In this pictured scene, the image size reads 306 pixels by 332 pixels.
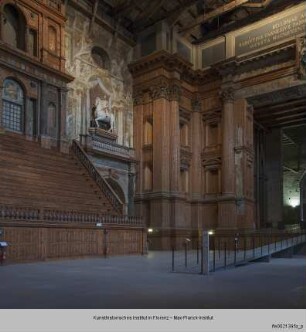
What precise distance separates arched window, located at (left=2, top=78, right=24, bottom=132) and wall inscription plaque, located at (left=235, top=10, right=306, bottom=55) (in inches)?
552

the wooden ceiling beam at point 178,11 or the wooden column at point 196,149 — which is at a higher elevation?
the wooden ceiling beam at point 178,11

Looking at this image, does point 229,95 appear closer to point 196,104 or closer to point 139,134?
point 196,104

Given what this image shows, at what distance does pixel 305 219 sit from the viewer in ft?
141

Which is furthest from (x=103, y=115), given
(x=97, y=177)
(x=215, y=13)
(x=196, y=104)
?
(x=215, y=13)

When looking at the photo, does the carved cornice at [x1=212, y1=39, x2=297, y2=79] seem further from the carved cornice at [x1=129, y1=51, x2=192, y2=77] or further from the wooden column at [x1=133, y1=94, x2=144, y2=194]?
the wooden column at [x1=133, y1=94, x2=144, y2=194]

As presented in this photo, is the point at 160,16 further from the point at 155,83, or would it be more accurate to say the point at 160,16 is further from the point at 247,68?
the point at 247,68

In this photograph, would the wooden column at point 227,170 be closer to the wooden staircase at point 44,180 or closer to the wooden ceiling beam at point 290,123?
the wooden staircase at point 44,180

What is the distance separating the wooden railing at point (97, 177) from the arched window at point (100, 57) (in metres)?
6.17

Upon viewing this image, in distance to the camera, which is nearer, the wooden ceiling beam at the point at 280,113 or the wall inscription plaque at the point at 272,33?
the wall inscription plaque at the point at 272,33

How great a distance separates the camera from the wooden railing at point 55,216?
48.5ft

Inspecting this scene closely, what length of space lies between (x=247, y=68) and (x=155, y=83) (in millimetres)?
5722

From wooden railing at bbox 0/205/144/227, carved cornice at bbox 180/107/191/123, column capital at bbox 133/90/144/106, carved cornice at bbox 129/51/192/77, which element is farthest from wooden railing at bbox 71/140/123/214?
carved cornice at bbox 180/107/191/123

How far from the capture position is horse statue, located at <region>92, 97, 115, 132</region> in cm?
2648

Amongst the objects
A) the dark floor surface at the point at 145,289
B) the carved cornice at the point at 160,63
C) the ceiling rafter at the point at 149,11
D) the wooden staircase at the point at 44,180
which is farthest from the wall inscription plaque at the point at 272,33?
the dark floor surface at the point at 145,289
